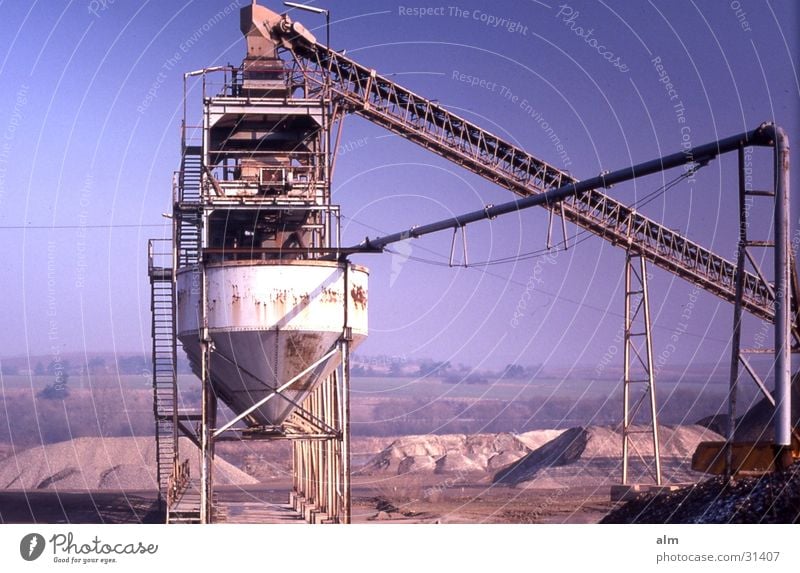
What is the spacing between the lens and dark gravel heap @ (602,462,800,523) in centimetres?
2003

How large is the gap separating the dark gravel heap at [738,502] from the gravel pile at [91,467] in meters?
42.3

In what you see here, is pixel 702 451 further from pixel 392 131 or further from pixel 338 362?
pixel 392 131

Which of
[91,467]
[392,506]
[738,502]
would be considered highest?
[738,502]

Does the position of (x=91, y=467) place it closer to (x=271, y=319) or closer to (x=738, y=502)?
(x=271, y=319)

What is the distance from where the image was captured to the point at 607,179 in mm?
22047

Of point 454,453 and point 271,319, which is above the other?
point 271,319

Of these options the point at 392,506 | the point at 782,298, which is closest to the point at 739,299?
the point at 782,298

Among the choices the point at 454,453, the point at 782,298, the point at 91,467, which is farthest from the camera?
the point at 454,453

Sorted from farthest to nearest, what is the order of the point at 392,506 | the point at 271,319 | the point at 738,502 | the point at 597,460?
the point at 597,460 → the point at 392,506 → the point at 271,319 → the point at 738,502

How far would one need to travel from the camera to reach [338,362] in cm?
2697

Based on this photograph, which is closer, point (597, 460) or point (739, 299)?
point (739, 299)

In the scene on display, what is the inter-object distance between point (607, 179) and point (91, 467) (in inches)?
2098
